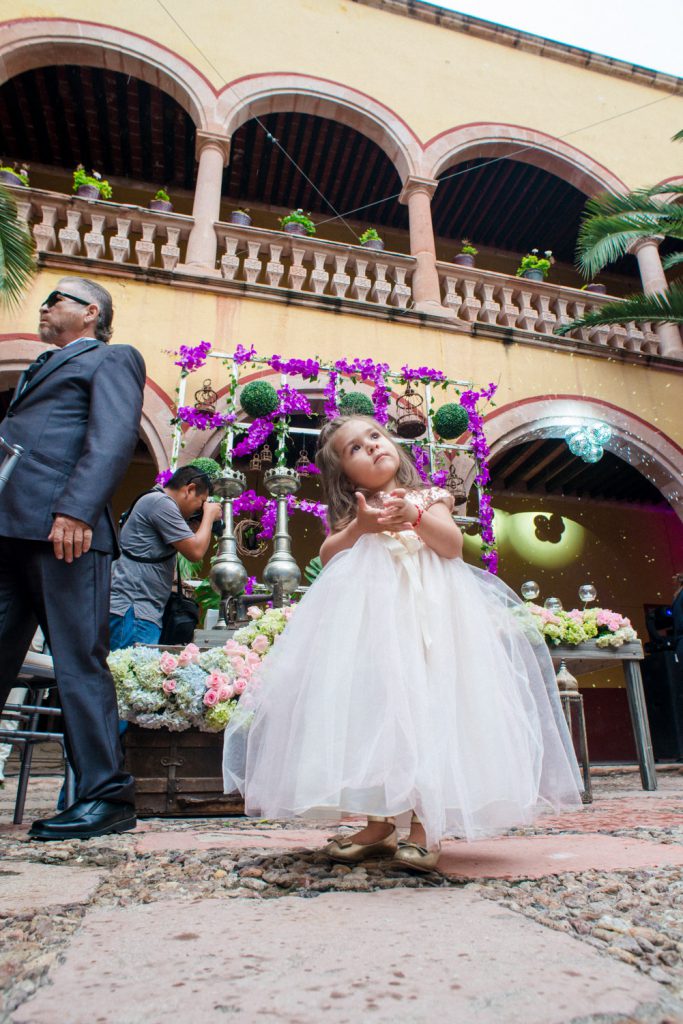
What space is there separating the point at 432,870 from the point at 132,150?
423 inches

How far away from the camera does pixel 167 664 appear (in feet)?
9.41

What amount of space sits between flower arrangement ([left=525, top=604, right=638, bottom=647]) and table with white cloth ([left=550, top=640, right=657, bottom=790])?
4 cm

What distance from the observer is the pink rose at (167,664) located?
9.39 ft

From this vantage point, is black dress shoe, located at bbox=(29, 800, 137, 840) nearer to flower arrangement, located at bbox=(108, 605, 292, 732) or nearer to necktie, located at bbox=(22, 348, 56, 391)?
flower arrangement, located at bbox=(108, 605, 292, 732)

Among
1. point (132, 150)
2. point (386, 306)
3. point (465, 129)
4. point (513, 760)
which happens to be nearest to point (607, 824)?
point (513, 760)

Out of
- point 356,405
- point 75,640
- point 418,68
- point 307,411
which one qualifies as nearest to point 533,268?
point 418,68

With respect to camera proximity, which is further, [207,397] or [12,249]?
[207,397]

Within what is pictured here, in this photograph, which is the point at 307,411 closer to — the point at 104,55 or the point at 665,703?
the point at 665,703

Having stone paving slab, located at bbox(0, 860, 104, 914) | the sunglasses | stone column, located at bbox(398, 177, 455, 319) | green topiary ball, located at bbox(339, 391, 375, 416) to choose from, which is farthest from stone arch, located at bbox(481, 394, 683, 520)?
stone paving slab, located at bbox(0, 860, 104, 914)

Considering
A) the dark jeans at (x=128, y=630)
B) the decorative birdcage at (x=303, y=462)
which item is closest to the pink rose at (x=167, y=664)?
the dark jeans at (x=128, y=630)

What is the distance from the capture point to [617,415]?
8.16 meters

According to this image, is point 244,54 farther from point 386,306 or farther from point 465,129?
point 386,306

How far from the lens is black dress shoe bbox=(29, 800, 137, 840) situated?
1972 millimetres

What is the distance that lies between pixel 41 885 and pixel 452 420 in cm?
563
